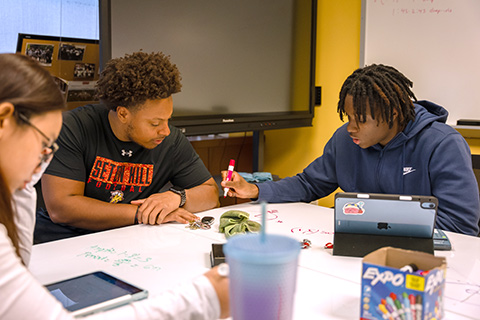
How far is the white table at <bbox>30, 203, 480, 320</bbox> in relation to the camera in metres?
1.06

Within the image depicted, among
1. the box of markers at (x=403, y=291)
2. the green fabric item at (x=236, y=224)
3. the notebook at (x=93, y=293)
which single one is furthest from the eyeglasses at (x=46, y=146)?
the green fabric item at (x=236, y=224)

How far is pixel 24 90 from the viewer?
81 centimetres

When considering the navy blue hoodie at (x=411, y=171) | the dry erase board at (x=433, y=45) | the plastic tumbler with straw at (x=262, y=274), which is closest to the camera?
the plastic tumbler with straw at (x=262, y=274)

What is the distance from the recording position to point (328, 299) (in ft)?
3.50

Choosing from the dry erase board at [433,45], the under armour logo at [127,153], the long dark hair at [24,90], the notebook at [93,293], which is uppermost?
the dry erase board at [433,45]

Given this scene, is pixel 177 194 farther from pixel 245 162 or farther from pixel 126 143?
pixel 245 162

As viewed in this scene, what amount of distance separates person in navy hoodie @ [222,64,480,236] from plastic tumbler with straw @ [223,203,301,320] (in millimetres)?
1090

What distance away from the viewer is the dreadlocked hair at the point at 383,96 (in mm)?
1764

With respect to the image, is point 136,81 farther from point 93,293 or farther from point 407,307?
point 407,307

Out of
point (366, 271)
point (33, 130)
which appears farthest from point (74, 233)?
point (366, 271)

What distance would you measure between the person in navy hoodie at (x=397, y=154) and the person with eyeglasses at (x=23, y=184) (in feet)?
3.39

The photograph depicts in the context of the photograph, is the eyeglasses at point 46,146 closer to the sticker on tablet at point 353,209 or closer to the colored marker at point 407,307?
the colored marker at point 407,307

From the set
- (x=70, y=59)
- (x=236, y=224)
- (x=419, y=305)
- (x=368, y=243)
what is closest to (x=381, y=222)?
(x=368, y=243)

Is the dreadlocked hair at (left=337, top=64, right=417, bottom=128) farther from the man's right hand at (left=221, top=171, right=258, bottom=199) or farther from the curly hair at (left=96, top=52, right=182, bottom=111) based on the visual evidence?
the curly hair at (left=96, top=52, right=182, bottom=111)
